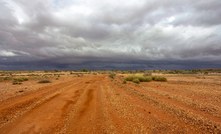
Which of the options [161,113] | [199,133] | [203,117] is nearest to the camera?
[199,133]

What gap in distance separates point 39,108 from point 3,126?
7.05ft

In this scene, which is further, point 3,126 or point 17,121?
point 17,121

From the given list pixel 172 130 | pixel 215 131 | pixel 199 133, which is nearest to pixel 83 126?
pixel 172 130

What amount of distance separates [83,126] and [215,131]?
5695mm

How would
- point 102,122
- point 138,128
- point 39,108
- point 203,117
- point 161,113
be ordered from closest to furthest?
1. point 138,128
2. point 102,122
3. point 203,117
4. point 161,113
5. point 39,108

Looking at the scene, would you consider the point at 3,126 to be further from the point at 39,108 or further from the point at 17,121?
the point at 39,108

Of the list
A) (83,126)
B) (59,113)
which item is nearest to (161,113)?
(83,126)

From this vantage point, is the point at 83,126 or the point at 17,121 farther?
the point at 17,121

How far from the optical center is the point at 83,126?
16.2 ft

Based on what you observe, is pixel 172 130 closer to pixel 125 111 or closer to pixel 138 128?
pixel 138 128

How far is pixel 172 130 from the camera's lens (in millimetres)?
4605

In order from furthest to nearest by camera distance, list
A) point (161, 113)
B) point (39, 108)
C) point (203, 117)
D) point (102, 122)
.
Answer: point (39, 108) < point (161, 113) < point (203, 117) < point (102, 122)

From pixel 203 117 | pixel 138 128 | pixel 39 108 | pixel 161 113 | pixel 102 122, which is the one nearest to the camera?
pixel 138 128

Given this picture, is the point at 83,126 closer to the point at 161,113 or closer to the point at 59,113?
the point at 59,113
